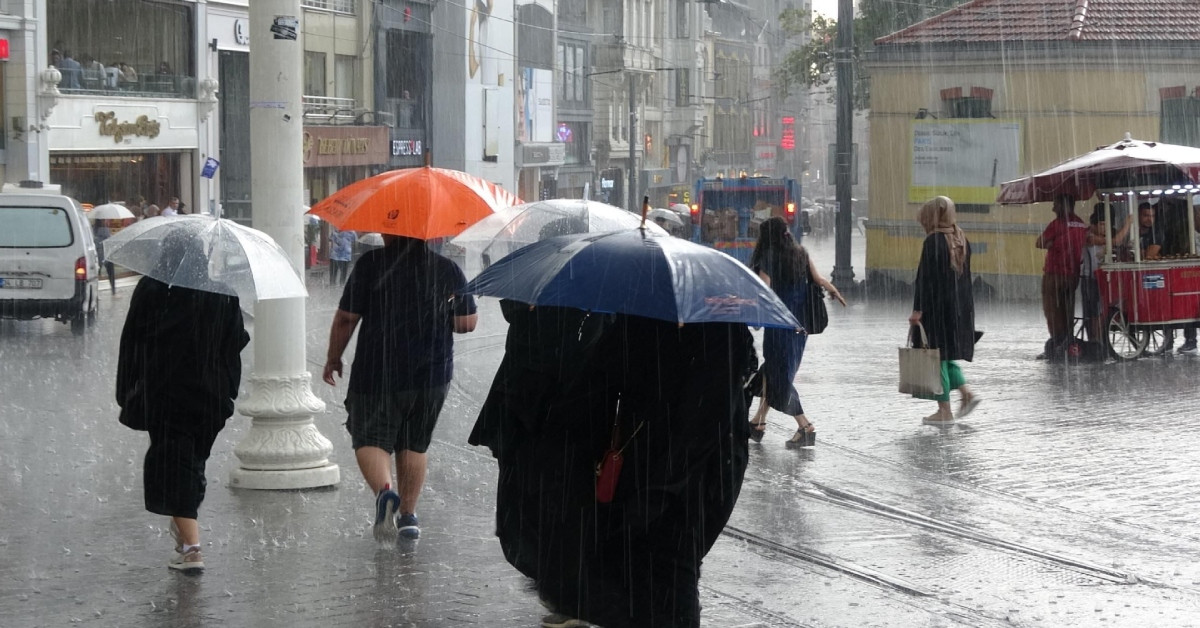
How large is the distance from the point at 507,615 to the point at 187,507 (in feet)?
5.08

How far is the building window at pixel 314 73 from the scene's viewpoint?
4722cm

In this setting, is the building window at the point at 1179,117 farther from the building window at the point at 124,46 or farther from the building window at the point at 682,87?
the building window at the point at 682,87

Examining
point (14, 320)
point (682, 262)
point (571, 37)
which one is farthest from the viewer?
point (571, 37)

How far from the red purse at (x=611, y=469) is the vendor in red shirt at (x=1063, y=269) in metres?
12.2

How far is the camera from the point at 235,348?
22.9ft

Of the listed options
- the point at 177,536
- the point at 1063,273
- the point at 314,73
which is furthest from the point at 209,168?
the point at 177,536

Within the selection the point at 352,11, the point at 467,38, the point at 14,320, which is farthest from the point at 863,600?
the point at 467,38

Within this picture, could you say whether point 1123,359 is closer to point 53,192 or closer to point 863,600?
→ point 863,600

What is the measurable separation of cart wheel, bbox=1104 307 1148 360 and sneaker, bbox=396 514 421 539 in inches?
413

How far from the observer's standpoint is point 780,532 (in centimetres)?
807

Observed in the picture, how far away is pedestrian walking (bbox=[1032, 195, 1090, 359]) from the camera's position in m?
16.4

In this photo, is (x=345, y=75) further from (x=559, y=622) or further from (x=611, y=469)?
(x=611, y=469)

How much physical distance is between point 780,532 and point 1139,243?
9.61 meters

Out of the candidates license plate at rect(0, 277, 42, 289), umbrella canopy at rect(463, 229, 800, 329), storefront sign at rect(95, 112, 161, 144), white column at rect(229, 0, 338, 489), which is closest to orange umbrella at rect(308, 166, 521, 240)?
white column at rect(229, 0, 338, 489)
